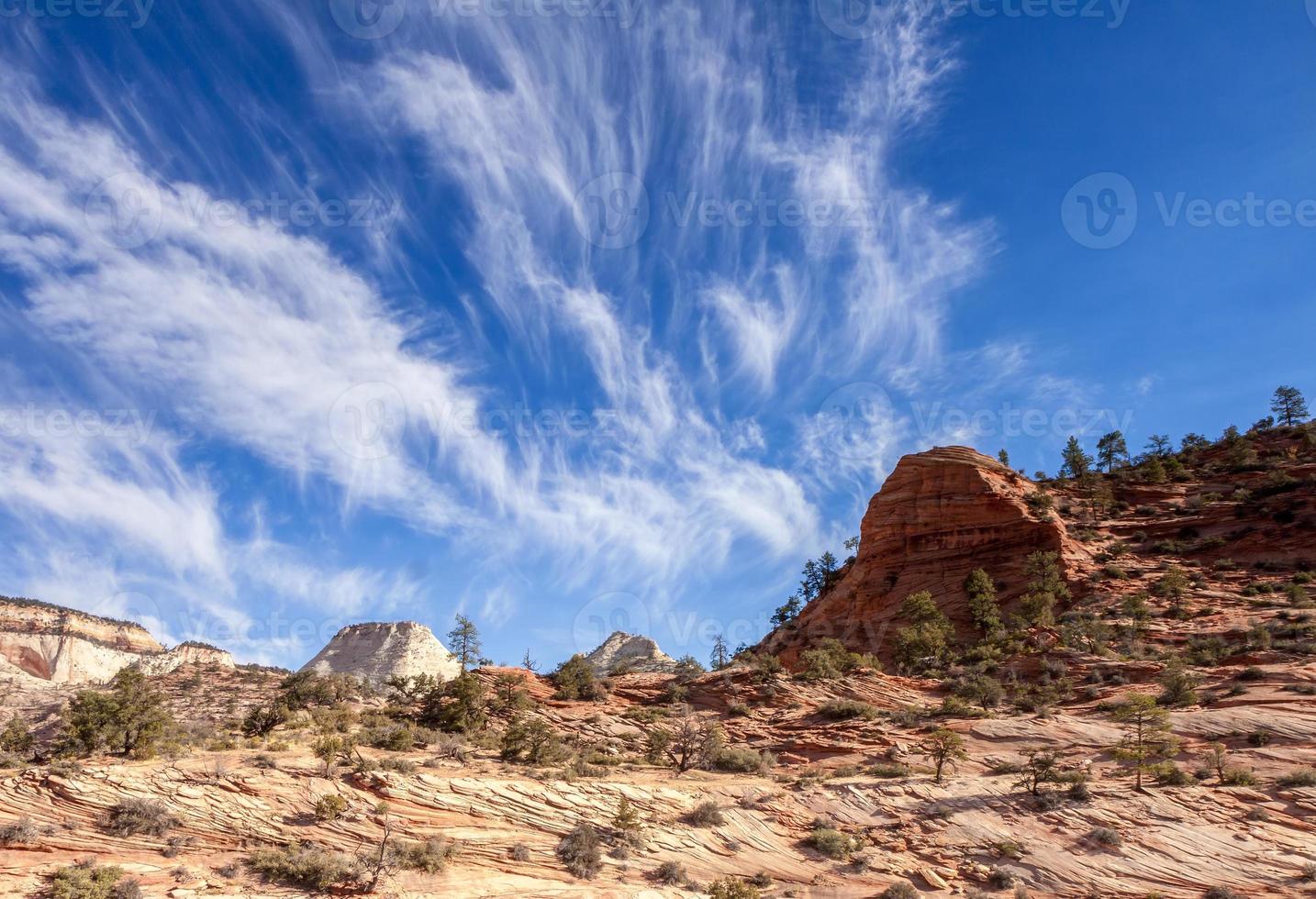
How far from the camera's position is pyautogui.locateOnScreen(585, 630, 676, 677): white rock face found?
242 feet

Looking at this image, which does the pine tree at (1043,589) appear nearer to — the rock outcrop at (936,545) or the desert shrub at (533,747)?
the rock outcrop at (936,545)

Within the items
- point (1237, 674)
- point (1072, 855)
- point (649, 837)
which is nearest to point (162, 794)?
point (649, 837)

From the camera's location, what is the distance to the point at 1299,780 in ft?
66.2

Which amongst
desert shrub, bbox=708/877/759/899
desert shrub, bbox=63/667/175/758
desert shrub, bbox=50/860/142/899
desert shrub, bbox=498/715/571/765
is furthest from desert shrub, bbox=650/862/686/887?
desert shrub, bbox=63/667/175/758

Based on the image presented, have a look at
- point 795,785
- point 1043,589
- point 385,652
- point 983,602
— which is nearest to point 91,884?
point 795,785

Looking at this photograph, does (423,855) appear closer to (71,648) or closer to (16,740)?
(16,740)

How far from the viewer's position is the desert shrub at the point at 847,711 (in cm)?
3128

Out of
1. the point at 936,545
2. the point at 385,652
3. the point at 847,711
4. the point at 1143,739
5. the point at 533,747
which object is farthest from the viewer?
the point at 385,652

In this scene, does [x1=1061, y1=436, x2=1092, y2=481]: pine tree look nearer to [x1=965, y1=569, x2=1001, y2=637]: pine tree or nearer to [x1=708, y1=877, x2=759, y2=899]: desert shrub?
[x1=965, y1=569, x2=1001, y2=637]: pine tree

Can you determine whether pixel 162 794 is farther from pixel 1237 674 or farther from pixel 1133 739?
pixel 1237 674

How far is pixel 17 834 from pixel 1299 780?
3205 centimetres

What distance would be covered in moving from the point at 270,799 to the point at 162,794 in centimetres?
237

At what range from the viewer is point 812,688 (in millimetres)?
35094

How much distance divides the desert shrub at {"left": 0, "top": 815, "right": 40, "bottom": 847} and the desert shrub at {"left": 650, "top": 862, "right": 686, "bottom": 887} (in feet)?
44.2
